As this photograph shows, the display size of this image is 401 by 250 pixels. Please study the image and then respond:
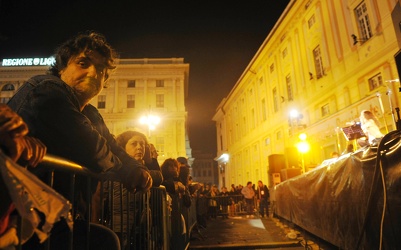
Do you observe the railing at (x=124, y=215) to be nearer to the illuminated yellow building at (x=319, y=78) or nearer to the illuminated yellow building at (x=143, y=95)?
the illuminated yellow building at (x=319, y=78)

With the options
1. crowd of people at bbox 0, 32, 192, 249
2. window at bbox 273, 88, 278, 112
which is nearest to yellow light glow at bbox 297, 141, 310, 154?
window at bbox 273, 88, 278, 112

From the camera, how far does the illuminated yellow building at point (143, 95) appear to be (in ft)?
144

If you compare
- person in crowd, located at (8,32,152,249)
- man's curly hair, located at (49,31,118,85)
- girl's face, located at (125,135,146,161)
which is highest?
man's curly hair, located at (49,31,118,85)

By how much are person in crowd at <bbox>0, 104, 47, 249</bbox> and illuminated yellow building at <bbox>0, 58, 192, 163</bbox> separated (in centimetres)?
4254

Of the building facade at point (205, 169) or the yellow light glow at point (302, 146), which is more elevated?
the building facade at point (205, 169)

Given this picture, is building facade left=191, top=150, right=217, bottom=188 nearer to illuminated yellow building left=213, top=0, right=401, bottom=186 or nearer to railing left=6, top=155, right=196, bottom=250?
illuminated yellow building left=213, top=0, right=401, bottom=186

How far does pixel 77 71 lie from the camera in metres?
2.02

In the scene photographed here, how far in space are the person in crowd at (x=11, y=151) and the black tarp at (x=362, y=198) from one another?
2955 millimetres

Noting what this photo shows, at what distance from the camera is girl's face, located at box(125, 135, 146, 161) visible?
11.5 ft

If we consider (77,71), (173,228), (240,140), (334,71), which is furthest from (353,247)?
(240,140)

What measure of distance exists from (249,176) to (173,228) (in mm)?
31258

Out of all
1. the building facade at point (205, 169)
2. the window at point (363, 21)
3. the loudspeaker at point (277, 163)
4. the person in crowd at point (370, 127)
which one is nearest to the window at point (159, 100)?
the loudspeaker at point (277, 163)

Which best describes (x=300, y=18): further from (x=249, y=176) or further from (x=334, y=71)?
(x=249, y=176)

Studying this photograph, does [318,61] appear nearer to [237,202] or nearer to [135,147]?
[237,202]
